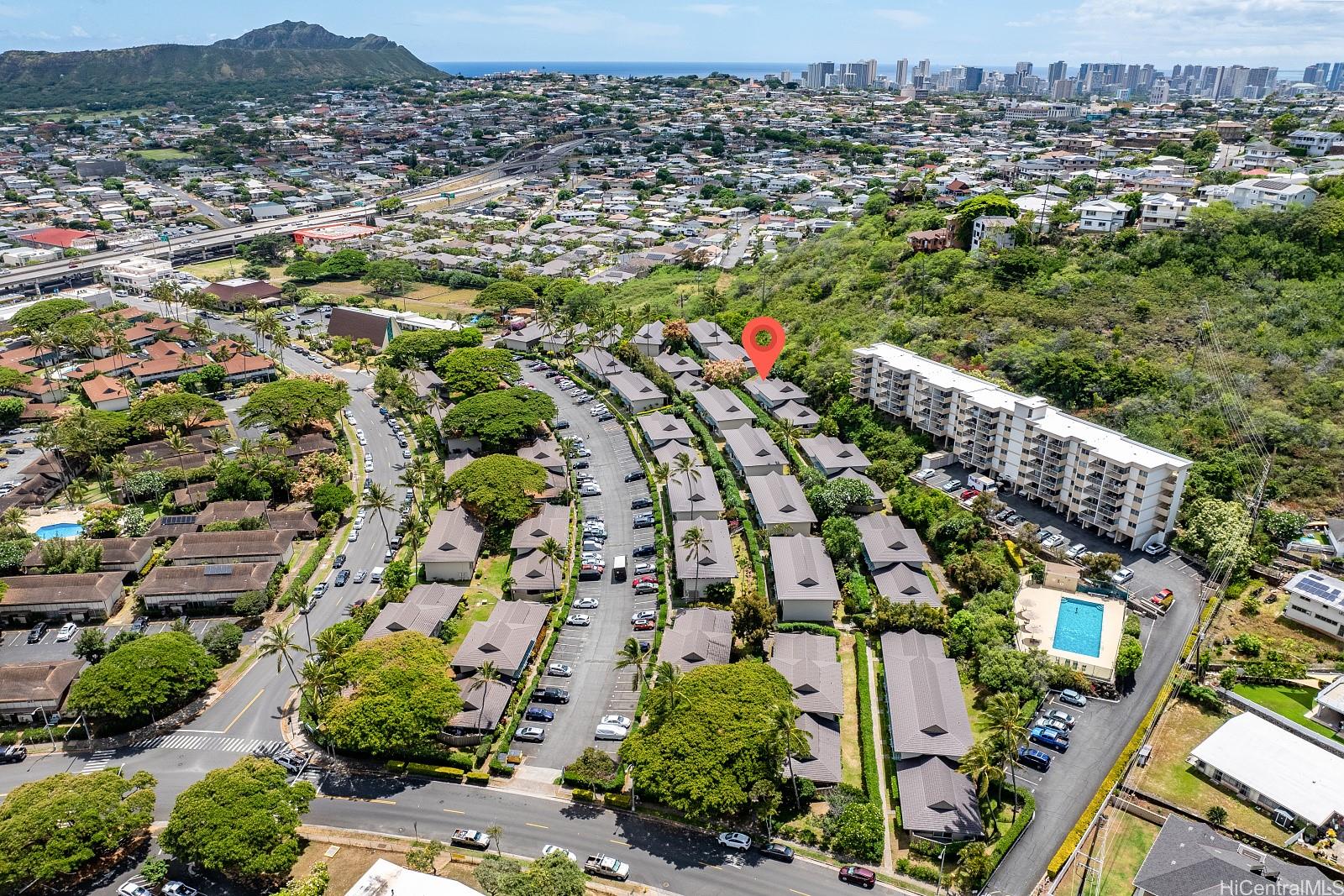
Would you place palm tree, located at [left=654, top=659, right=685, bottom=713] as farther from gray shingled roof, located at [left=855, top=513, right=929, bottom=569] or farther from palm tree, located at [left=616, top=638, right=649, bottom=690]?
gray shingled roof, located at [left=855, top=513, right=929, bottom=569]

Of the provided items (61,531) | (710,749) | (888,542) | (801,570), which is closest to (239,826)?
(710,749)

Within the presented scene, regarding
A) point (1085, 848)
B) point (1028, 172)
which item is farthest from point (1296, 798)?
point (1028, 172)

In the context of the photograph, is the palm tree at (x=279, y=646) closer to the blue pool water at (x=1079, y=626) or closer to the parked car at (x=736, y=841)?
the parked car at (x=736, y=841)

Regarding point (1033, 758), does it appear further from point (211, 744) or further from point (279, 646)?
point (211, 744)

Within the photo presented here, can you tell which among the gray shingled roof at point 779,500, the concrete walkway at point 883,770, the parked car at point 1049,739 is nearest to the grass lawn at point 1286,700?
the parked car at point 1049,739

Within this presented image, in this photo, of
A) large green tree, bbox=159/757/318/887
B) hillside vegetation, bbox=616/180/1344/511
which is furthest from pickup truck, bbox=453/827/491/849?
hillside vegetation, bbox=616/180/1344/511

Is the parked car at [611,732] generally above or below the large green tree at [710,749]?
below
